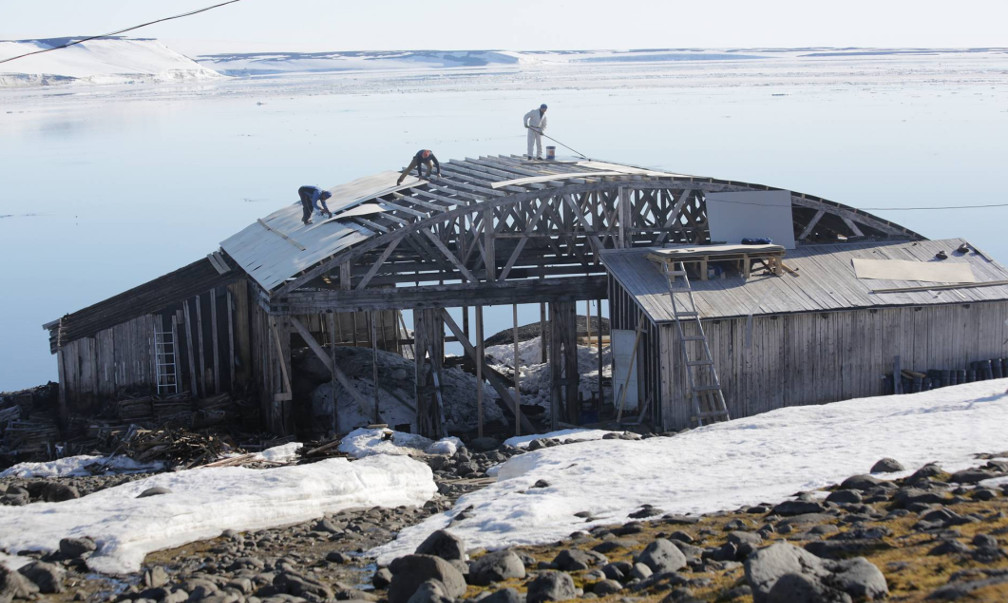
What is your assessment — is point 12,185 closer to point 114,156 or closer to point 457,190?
point 114,156

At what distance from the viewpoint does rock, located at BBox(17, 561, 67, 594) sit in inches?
545

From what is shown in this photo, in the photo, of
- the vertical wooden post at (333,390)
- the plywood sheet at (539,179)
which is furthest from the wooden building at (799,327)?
the vertical wooden post at (333,390)

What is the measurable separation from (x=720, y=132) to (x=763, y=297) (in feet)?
216

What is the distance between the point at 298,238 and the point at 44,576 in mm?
15798

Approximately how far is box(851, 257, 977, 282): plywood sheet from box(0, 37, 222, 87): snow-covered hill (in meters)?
142

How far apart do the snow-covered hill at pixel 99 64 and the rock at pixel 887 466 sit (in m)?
150

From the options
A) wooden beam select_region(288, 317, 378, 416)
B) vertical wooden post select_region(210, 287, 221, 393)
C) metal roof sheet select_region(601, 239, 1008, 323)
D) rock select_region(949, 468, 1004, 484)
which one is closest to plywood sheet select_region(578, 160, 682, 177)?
metal roof sheet select_region(601, 239, 1008, 323)

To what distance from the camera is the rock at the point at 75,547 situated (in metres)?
15.1

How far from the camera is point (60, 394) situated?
26297 millimetres

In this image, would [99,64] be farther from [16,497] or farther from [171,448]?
[16,497]

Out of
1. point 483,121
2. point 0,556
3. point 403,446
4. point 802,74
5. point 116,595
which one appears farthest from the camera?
point 802,74

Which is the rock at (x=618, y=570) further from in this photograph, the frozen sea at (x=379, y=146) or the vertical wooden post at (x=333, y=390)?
the frozen sea at (x=379, y=146)

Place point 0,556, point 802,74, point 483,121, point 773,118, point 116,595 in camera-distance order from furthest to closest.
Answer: point 802,74, point 773,118, point 483,121, point 0,556, point 116,595

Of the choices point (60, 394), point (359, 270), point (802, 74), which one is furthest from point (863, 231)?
point (802, 74)
